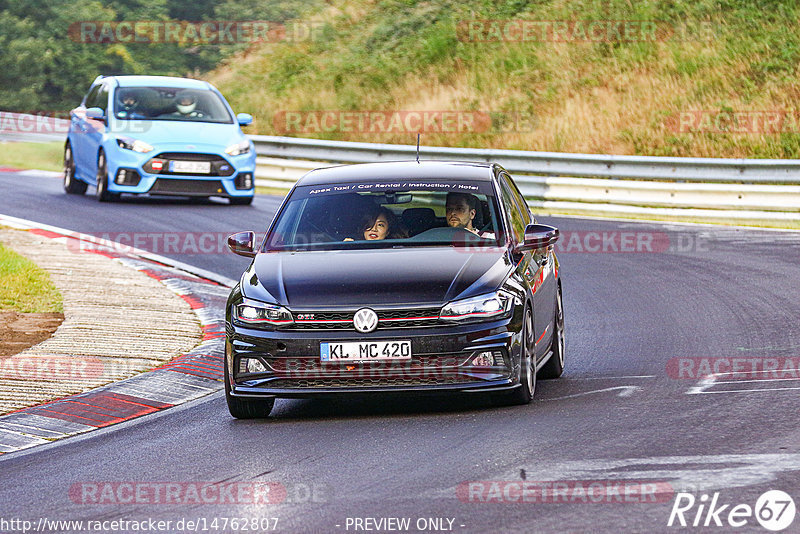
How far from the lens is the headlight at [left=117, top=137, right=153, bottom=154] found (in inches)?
821

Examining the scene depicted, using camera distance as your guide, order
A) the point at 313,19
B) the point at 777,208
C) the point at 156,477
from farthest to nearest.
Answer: the point at 313,19 → the point at 777,208 → the point at 156,477

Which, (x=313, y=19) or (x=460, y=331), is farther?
(x=313, y=19)

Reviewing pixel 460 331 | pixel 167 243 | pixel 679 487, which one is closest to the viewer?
pixel 679 487

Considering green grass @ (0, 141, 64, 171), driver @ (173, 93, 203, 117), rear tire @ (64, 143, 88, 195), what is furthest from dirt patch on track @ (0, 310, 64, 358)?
green grass @ (0, 141, 64, 171)

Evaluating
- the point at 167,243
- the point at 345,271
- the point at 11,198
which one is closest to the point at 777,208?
the point at 167,243

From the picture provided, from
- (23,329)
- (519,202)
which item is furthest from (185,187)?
(519,202)

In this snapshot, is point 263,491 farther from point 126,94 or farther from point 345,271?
point 126,94

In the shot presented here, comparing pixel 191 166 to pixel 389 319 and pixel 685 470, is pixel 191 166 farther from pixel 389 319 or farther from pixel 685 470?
pixel 685 470

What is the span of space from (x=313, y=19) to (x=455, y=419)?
33224 mm

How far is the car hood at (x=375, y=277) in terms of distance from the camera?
27.6ft

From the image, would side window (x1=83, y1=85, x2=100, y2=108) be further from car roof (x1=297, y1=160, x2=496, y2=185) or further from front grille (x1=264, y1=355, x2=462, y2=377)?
front grille (x1=264, y1=355, x2=462, y2=377)

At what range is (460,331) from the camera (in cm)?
835

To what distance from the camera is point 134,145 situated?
2092cm

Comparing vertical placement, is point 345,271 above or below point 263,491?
above
